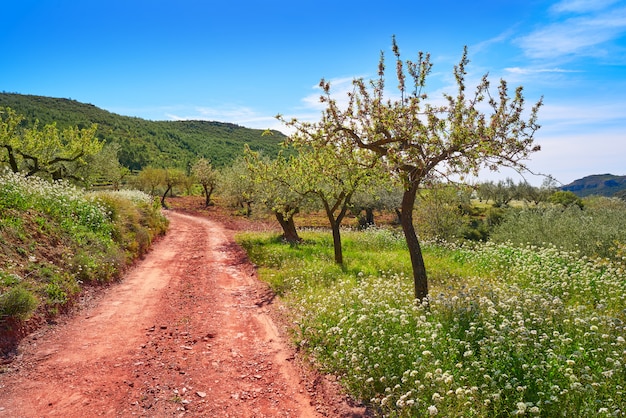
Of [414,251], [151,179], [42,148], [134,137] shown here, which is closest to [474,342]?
[414,251]

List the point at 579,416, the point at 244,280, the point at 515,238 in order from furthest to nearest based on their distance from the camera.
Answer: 1. the point at 515,238
2. the point at 244,280
3. the point at 579,416

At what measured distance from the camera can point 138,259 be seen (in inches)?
705

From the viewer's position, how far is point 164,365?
7824 millimetres

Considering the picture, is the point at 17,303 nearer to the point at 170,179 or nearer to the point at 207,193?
the point at 170,179

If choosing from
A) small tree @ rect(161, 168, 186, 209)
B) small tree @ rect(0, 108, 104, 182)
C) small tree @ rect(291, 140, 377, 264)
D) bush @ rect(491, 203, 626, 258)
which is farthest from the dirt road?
small tree @ rect(161, 168, 186, 209)

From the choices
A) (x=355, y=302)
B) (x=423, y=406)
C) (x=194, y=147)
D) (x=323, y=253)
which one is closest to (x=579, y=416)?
(x=423, y=406)

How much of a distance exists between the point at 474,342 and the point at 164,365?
6.62 meters

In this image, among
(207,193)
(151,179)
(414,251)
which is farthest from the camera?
(207,193)

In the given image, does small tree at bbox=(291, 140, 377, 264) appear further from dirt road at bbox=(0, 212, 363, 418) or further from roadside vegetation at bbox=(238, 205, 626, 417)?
dirt road at bbox=(0, 212, 363, 418)

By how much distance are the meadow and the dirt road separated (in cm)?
86

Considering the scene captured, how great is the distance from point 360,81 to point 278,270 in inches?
378

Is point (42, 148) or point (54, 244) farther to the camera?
point (42, 148)

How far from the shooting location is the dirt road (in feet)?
21.0

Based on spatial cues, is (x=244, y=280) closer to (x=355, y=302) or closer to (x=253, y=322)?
(x=253, y=322)
